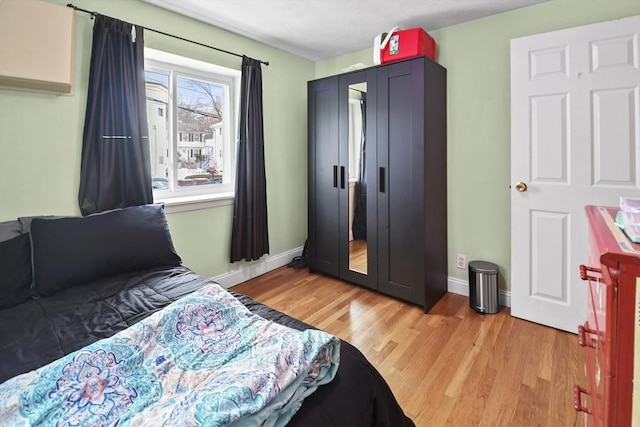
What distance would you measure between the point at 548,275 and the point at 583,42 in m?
1.58

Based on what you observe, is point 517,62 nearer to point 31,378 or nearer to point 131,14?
point 131,14

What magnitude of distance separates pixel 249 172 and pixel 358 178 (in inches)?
40.9

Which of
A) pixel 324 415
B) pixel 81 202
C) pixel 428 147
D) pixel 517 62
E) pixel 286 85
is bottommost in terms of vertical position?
pixel 324 415

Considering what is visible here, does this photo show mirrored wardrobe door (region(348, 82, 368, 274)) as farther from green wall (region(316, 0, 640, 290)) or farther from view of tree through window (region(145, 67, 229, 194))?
view of tree through window (region(145, 67, 229, 194))

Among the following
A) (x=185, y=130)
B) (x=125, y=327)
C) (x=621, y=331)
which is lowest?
(x=125, y=327)

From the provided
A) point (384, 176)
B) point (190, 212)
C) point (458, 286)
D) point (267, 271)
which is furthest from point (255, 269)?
point (458, 286)

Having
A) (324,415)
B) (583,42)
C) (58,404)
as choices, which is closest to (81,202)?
(58,404)

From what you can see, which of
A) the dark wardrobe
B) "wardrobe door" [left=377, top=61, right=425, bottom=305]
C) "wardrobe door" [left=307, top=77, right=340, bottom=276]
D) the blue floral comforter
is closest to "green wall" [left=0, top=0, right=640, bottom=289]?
the dark wardrobe

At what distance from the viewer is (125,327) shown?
4.67ft

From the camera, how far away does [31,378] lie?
3.01ft

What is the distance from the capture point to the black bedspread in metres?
0.97

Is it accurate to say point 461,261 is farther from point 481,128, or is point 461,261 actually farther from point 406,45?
point 406,45

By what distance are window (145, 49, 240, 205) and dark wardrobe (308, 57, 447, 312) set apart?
0.86m

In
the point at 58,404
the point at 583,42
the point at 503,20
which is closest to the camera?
the point at 58,404
